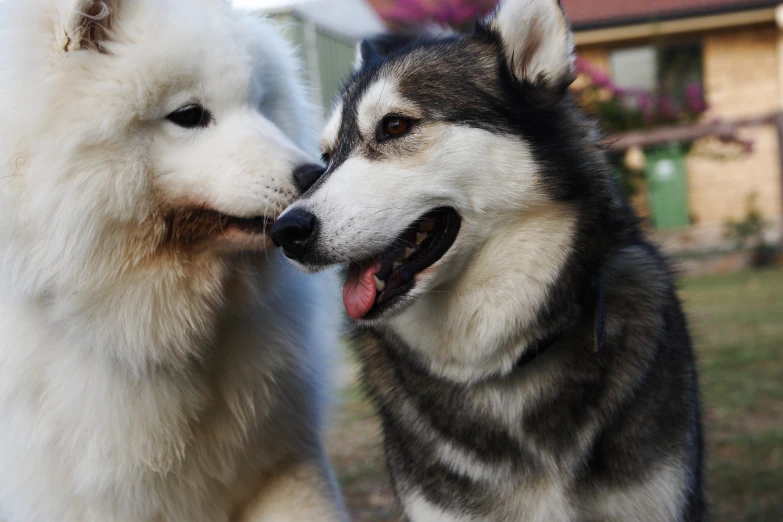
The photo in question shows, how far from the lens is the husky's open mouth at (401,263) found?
2.36m

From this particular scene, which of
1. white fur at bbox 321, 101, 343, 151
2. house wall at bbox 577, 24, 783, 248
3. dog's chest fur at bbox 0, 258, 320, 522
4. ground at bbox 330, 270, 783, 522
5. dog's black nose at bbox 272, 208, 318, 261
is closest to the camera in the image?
dog's black nose at bbox 272, 208, 318, 261

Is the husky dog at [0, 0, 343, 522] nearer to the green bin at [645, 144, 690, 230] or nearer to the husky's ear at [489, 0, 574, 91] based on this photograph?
the husky's ear at [489, 0, 574, 91]

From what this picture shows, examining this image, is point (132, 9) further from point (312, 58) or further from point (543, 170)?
point (312, 58)

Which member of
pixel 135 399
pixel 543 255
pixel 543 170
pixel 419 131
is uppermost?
pixel 419 131

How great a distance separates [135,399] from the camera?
260 centimetres

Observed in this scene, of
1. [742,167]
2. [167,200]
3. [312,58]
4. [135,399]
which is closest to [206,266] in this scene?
[167,200]

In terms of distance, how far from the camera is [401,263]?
7.88 feet

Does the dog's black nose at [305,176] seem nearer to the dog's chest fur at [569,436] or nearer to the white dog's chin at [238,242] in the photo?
the white dog's chin at [238,242]

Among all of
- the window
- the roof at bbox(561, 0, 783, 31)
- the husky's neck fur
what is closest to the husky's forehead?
the husky's neck fur

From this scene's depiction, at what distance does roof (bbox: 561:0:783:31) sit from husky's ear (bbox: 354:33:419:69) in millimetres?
11479

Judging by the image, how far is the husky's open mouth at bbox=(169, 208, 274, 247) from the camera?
2455 mm

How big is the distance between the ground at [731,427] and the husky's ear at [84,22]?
5.93ft

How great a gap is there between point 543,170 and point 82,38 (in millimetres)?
1422

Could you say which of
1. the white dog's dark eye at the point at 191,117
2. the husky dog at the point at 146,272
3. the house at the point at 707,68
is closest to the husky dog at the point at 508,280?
the husky dog at the point at 146,272
